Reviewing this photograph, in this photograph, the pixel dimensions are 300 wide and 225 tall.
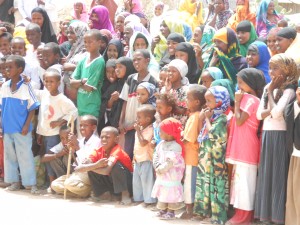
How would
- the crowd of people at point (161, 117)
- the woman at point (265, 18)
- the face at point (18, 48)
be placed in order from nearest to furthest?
the crowd of people at point (161, 117), the face at point (18, 48), the woman at point (265, 18)

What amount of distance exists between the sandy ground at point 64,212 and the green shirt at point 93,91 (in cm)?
121

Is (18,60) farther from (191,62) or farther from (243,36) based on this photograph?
(243,36)

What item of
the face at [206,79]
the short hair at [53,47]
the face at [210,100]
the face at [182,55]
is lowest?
the face at [210,100]

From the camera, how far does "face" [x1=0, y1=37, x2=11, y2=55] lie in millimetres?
9344

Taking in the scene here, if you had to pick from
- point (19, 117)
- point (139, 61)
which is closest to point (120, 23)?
point (139, 61)

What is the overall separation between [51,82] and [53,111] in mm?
384

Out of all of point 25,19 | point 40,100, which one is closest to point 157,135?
point 40,100

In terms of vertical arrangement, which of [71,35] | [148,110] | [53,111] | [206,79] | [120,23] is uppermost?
[120,23]

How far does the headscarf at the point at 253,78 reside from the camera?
6.66 meters

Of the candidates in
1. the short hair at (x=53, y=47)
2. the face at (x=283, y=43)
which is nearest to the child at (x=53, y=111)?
the short hair at (x=53, y=47)

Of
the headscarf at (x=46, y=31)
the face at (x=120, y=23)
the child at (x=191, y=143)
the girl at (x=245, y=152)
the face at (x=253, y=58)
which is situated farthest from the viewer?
the face at (x=120, y=23)

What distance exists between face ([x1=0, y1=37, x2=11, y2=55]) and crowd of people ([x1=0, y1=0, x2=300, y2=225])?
15mm

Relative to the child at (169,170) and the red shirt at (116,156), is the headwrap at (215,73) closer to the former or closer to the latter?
the child at (169,170)

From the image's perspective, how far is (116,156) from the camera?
7684 mm
